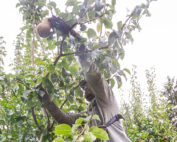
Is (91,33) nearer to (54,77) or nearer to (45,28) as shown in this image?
(45,28)

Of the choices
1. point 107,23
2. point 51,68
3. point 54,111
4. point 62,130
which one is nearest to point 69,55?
point 51,68

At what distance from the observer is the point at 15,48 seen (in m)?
2.76

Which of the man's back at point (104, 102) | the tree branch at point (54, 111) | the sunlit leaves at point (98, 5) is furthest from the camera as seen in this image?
the tree branch at point (54, 111)

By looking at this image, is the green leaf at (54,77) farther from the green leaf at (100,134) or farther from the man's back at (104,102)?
the green leaf at (100,134)

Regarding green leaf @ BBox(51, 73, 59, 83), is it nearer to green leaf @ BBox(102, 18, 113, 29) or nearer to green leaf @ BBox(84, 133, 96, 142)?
green leaf @ BBox(102, 18, 113, 29)

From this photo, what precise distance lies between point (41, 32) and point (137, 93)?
19.5ft

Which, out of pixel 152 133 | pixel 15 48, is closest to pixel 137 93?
pixel 152 133

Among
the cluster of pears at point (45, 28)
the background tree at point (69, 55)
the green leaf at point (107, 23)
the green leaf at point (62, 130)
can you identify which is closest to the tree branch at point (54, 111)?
the background tree at point (69, 55)

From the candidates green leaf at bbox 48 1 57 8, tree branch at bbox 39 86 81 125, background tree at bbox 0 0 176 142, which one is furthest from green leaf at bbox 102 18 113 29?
tree branch at bbox 39 86 81 125

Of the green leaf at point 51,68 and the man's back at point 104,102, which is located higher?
the green leaf at point 51,68

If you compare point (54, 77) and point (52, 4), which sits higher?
point (52, 4)

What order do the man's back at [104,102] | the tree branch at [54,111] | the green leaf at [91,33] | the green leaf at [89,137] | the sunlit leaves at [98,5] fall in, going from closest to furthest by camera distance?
the green leaf at [89,137]
the sunlit leaves at [98,5]
the green leaf at [91,33]
the man's back at [104,102]
the tree branch at [54,111]

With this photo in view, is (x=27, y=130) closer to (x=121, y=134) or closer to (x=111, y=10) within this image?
(x=121, y=134)

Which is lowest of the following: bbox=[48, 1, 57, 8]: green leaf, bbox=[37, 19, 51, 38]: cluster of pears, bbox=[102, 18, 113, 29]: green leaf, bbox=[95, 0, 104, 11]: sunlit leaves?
bbox=[102, 18, 113, 29]: green leaf
